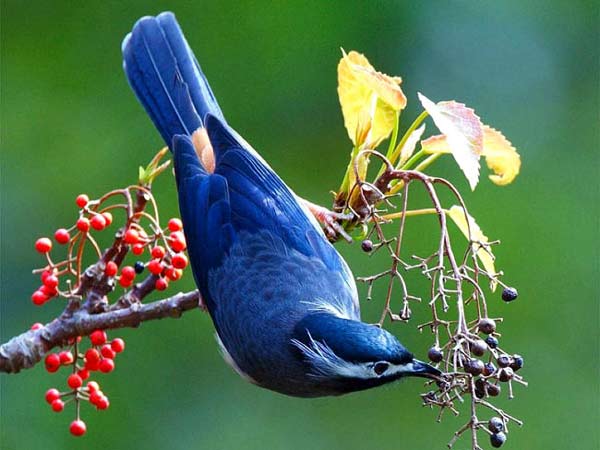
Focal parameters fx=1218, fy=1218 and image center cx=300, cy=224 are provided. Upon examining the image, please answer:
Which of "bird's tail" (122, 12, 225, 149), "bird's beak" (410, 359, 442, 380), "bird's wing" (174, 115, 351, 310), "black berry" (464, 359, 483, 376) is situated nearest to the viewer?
"black berry" (464, 359, 483, 376)

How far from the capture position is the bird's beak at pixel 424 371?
2998 millimetres

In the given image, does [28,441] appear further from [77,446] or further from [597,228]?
[597,228]

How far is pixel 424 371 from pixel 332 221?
0.61 m

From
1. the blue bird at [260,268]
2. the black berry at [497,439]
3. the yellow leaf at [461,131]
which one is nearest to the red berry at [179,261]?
the blue bird at [260,268]

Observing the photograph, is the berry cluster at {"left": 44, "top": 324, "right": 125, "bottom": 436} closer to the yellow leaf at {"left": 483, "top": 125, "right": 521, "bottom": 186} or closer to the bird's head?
the bird's head

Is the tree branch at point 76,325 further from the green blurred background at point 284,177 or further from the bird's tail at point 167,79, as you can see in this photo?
the green blurred background at point 284,177

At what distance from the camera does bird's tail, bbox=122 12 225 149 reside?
429cm

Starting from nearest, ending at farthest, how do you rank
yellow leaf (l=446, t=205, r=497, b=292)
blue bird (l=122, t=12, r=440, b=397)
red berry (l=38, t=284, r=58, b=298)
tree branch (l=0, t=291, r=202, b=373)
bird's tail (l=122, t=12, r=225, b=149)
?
yellow leaf (l=446, t=205, r=497, b=292) → tree branch (l=0, t=291, r=202, b=373) → blue bird (l=122, t=12, r=440, b=397) → red berry (l=38, t=284, r=58, b=298) → bird's tail (l=122, t=12, r=225, b=149)

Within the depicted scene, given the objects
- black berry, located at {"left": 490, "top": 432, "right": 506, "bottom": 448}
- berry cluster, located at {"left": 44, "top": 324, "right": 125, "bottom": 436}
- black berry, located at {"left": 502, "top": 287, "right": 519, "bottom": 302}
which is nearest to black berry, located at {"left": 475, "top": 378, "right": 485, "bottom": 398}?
black berry, located at {"left": 490, "top": 432, "right": 506, "bottom": 448}

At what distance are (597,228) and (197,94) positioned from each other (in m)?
2.66

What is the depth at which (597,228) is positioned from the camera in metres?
6.16

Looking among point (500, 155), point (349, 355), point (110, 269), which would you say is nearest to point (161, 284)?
point (110, 269)

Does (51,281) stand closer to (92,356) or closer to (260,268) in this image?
(92,356)

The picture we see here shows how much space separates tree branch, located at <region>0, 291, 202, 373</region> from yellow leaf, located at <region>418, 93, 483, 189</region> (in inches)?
33.8
